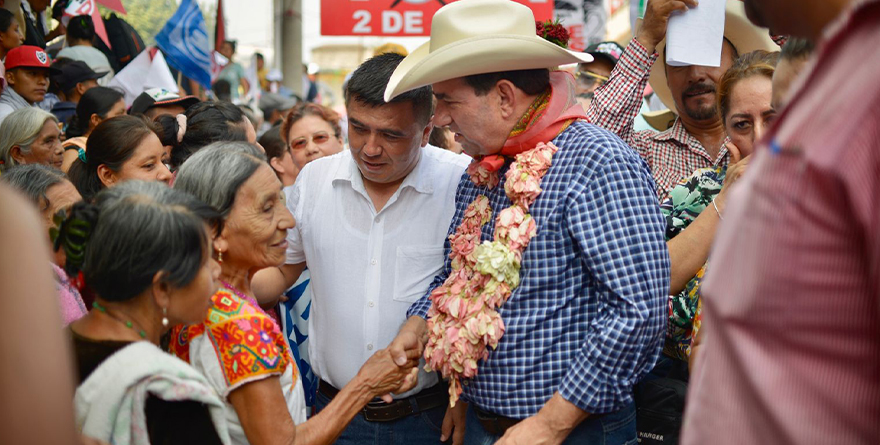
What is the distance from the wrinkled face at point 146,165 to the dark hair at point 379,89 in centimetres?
140

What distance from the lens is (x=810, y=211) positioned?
92 cm

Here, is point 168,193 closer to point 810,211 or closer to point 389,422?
point 389,422

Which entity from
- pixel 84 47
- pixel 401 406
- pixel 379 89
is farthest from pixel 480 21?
pixel 84 47

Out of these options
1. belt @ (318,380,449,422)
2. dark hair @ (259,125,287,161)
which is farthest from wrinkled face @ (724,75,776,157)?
dark hair @ (259,125,287,161)

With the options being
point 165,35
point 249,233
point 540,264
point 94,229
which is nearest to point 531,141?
point 540,264

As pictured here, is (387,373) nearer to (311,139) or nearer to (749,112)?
(749,112)

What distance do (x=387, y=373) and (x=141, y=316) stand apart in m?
1.07

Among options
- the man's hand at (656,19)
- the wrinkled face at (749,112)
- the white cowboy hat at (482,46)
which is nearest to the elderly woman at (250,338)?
the white cowboy hat at (482,46)

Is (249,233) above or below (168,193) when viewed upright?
below

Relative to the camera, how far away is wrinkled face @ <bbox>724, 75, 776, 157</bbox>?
299 cm

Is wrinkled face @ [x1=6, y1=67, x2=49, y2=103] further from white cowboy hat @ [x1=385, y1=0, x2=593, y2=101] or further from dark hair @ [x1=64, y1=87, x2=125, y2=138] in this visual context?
white cowboy hat @ [x1=385, y1=0, x2=593, y2=101]

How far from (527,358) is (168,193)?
1.28 meters

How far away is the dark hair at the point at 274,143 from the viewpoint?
6156mm

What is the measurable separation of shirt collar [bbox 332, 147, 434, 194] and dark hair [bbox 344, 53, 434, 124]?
224 mm
